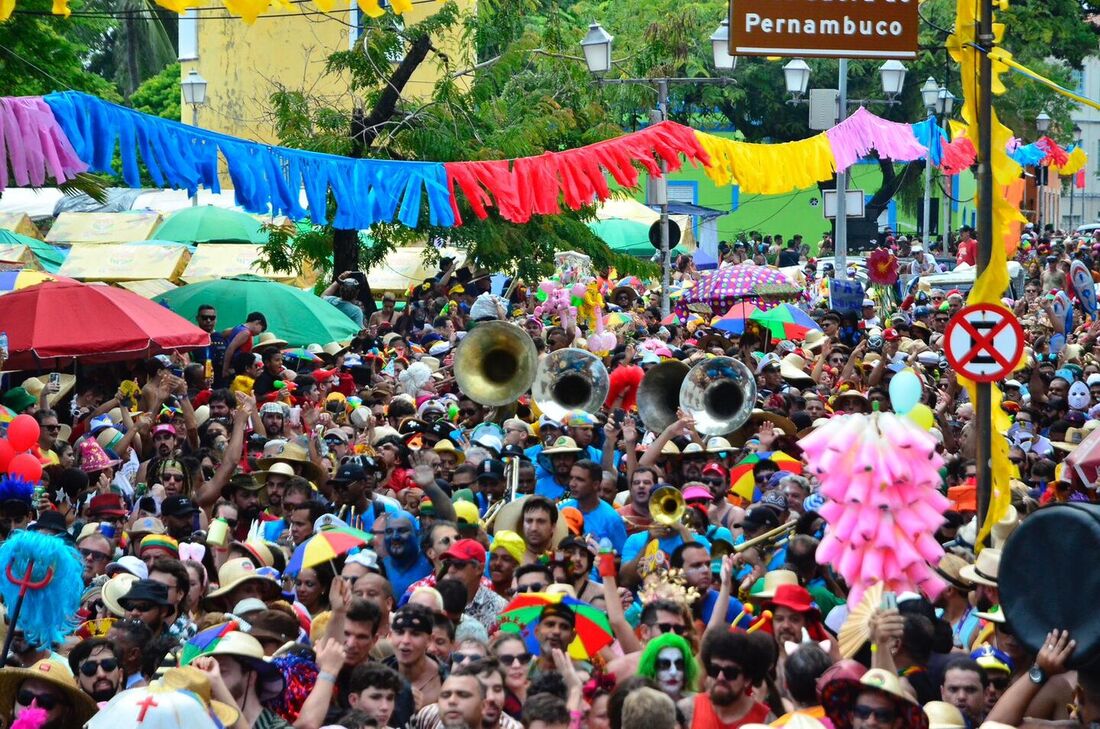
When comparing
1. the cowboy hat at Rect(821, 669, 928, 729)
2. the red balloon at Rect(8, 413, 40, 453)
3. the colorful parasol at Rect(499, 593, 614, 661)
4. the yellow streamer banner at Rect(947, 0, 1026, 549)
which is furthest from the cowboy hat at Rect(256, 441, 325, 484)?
the cowboy hat at Rect(821, 669, 928, 729)

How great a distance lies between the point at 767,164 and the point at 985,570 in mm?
12390

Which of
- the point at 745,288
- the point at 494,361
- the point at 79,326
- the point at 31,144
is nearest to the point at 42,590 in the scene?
the point at 79,326

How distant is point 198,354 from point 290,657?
10623 millimetres

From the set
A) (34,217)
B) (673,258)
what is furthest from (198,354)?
(673,258)

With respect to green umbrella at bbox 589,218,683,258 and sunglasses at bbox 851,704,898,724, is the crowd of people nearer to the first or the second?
sunglasses at bbox 851,704,898,724

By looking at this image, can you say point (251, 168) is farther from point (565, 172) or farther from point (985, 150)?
point (985, 150)

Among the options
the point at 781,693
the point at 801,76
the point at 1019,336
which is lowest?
the point at 781,693

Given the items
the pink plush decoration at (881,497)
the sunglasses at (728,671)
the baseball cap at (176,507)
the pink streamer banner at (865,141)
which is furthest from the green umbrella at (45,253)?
the pink plush decoration at (881,497)

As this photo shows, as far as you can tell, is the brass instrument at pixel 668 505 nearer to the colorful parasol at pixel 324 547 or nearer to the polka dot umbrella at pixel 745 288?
the colorful parasol at pixel 324 547

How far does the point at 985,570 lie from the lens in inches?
329

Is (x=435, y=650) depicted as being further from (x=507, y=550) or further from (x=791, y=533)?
(x=791, y=533)

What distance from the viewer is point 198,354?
17969 millimetres

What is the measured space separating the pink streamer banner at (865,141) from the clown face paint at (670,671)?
14379 millimetres

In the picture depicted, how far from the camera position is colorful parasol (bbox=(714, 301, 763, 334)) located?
2077cm
